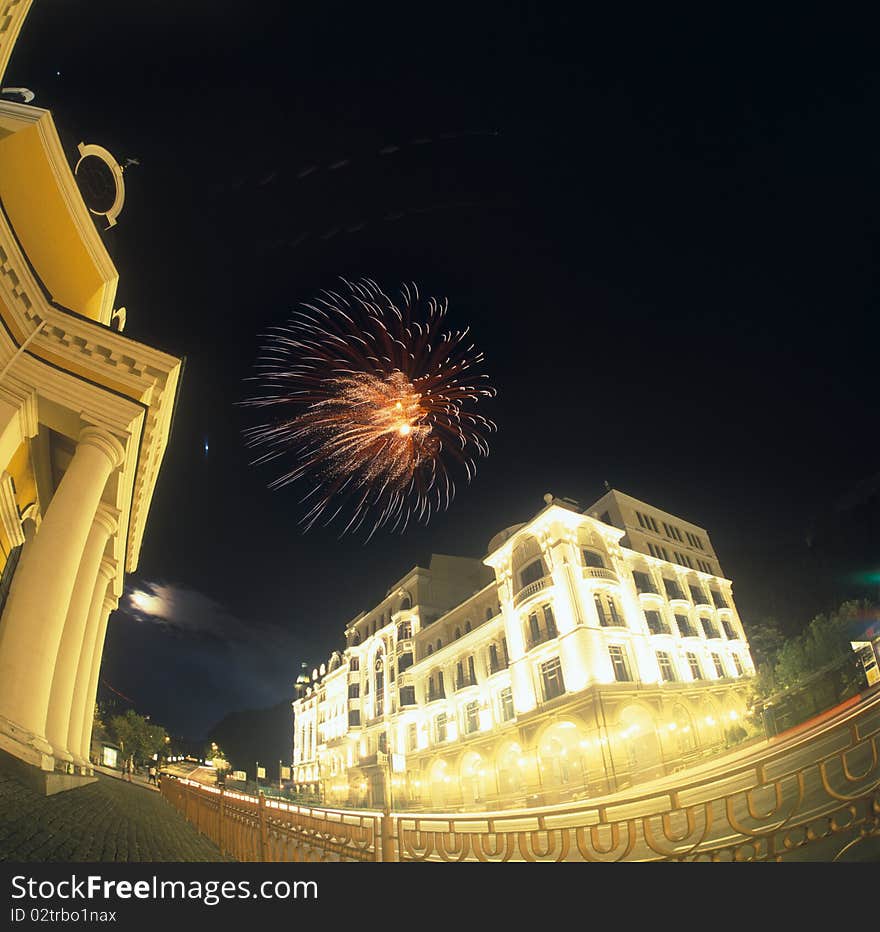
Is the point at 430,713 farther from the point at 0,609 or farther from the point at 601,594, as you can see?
Answer: the point at 0,609

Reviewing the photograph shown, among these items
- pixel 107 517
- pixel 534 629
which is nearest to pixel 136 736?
pixel 107 517

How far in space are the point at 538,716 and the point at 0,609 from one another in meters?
11.4

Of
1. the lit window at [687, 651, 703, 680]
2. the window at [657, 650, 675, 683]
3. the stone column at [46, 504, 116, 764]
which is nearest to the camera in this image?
the stone column at [46, 504, 116, 764]

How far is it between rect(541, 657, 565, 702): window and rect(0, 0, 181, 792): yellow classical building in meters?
9.65

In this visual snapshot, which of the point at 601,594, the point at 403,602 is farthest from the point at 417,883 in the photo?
the point at 403,602

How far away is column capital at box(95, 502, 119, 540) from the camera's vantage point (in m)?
8.58

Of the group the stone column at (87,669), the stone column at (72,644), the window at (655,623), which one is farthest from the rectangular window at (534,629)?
the stone column at (87,669)

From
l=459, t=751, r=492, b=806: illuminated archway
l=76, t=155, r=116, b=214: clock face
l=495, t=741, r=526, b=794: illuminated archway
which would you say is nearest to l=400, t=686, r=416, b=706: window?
l=459, t=751, r=492, b=806: illuminated archway

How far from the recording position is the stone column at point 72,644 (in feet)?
24.1

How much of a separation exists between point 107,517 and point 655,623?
11.4 metres

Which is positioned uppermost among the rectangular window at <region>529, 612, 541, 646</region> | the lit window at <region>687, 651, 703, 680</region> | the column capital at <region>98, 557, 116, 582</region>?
the column capital at <region>98, 557, 116, 582</region>

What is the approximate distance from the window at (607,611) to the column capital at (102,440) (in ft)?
33.1

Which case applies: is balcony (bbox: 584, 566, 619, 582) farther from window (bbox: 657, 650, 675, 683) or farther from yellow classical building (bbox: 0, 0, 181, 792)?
yellow classical building (bbox: 0, 0, 181, 792)

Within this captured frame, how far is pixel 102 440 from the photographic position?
23.6 feet
